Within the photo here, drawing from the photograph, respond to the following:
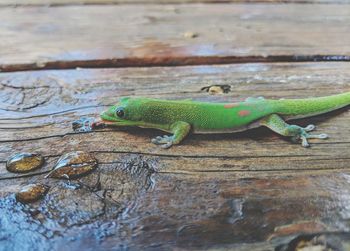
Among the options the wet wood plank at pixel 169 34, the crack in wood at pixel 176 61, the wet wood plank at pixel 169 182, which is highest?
the wet wood plank at pixel 169 34

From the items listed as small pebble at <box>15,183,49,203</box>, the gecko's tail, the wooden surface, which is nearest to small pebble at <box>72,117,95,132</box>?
the wooden surface

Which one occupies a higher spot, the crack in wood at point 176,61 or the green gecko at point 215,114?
the crack in wood at point 176,61

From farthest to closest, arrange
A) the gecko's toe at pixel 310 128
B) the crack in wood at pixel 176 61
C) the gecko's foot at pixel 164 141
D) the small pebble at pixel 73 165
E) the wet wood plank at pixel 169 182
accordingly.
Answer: the crack in wood at pixel 176 61
the gecko's toe at pixel 310 128
the gecko's foot at pixel 164 141
the small pebble at pixel 73 165
the wet wood plank at pixel 169 182

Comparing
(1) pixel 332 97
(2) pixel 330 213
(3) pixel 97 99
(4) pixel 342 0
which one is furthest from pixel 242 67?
(4) pixel 342 0

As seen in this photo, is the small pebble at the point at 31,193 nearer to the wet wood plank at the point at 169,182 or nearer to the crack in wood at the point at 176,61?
the wet wood plank at the point at 169,182

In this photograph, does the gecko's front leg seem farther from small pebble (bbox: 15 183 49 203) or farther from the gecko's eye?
small pebble (bbox: 15 183 49 203)

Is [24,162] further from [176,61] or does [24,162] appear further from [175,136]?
[176,61]

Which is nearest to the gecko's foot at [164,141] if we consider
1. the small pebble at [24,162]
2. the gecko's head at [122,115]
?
the gecko's head at [122,115]

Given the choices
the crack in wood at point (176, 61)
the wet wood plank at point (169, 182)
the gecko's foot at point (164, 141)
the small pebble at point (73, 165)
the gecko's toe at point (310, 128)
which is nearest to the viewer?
the wet wood plank at point (169, 182)
